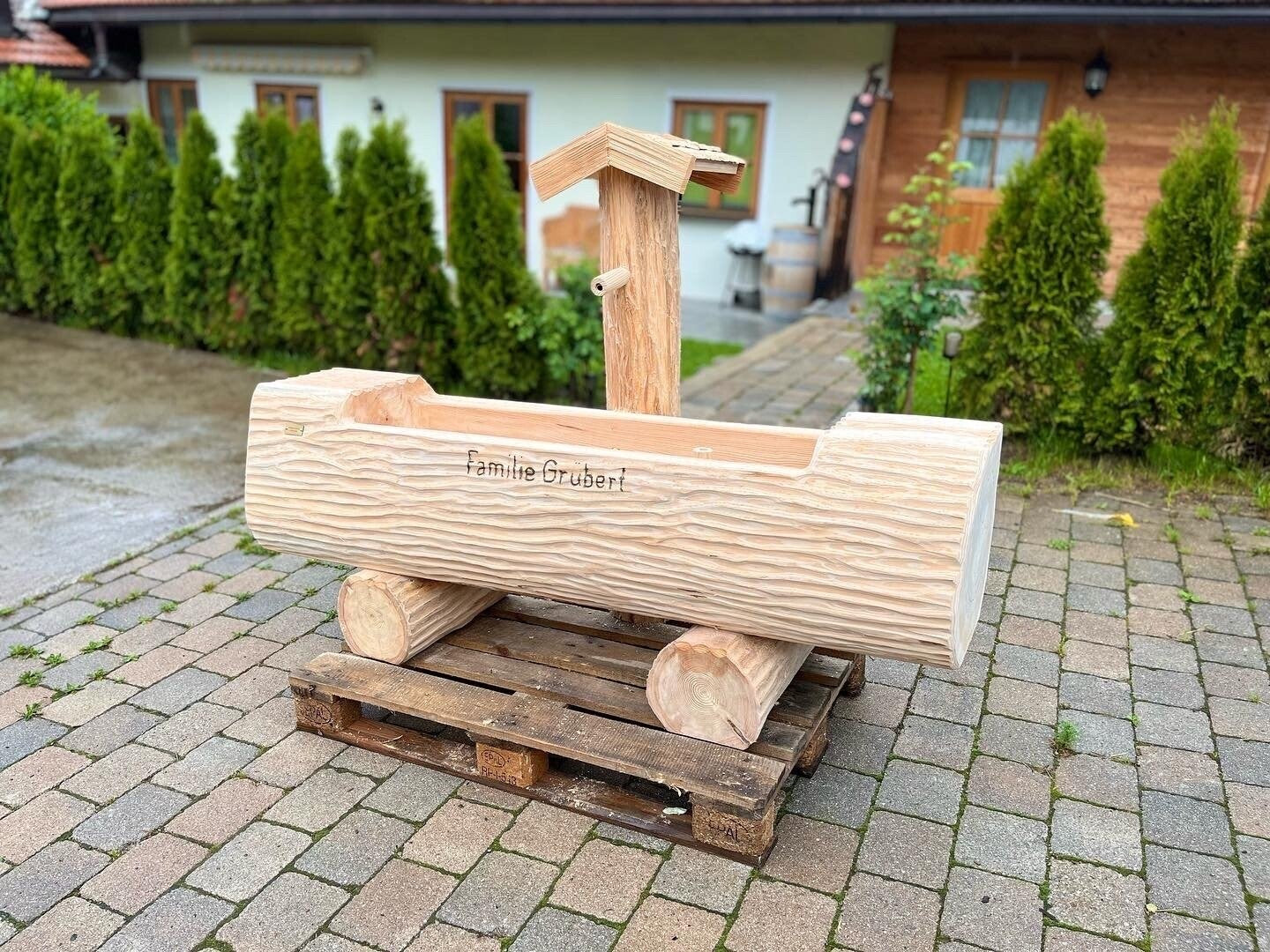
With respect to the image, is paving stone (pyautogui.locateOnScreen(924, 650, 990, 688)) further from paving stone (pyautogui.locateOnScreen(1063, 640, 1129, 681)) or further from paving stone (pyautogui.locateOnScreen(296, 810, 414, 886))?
paving stone (pyautogui.locateOnScreen(296, 810, 414, 886))

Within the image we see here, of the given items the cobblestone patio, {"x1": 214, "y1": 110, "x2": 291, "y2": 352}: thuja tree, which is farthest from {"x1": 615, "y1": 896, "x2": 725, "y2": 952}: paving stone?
{"x1": 214, "y1": 110, "x2": 291, "y2": 352}: thuja tree

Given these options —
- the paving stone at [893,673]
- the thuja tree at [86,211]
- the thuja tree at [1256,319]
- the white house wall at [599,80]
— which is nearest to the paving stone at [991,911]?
the paving stone at [893,673]

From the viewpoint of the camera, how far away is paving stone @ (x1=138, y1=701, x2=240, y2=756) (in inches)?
117

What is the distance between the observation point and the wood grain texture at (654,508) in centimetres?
232

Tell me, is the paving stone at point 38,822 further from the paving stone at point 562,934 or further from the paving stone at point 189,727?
the paving stone at point 562,934

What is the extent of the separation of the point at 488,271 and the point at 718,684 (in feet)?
13.9

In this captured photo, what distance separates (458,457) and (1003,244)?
387 centimetres

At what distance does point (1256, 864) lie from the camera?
2.54 metres

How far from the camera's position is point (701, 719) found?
264 cm

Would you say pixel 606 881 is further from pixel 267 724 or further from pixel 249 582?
pixel 249 582

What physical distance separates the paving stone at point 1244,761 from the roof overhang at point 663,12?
6.72 meters

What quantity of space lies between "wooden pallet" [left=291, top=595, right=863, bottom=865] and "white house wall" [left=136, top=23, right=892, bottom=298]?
25.1ft

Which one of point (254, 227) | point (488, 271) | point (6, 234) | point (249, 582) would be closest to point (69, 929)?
point (249, 582)

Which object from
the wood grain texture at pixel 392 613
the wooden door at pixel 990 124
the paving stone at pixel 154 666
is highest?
the wooden door at pixel 990 124
